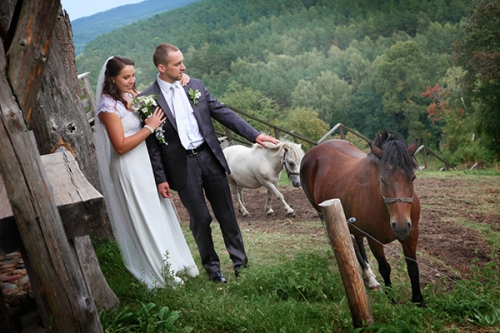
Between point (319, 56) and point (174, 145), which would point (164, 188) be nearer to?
point (174, 145)

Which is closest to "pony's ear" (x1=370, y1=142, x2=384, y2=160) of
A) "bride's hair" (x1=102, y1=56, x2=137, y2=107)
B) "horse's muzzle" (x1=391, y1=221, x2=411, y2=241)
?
"horse's muzzle" (x1=391, y1=221, x2=411, y2=241)

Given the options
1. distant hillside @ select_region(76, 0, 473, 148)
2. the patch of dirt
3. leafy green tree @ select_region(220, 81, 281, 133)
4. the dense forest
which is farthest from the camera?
distant hillside @ select_region(76, 0, 473, 148)

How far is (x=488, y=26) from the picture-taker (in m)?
19.2

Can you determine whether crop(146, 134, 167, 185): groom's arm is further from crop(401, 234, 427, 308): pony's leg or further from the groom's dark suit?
crop(401, 234, 427, 308): pony's leg

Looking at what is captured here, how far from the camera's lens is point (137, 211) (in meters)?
3.92

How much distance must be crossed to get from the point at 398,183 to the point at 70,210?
224cm

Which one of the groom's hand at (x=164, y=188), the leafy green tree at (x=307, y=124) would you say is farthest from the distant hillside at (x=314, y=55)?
the groom's hand at (x=164, y=188)

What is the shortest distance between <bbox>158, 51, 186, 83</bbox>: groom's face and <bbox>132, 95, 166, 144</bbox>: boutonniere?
0.20 metres

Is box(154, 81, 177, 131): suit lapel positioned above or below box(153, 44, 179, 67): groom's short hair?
below

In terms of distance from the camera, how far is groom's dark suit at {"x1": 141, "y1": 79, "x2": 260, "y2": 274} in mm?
3979

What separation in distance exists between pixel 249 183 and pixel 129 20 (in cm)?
2978

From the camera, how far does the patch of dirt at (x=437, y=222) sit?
500cm

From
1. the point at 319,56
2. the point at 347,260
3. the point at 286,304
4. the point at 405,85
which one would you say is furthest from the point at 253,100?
the point at 347,260

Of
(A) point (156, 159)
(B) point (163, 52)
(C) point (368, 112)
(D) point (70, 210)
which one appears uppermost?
(B) point (163, 52)
